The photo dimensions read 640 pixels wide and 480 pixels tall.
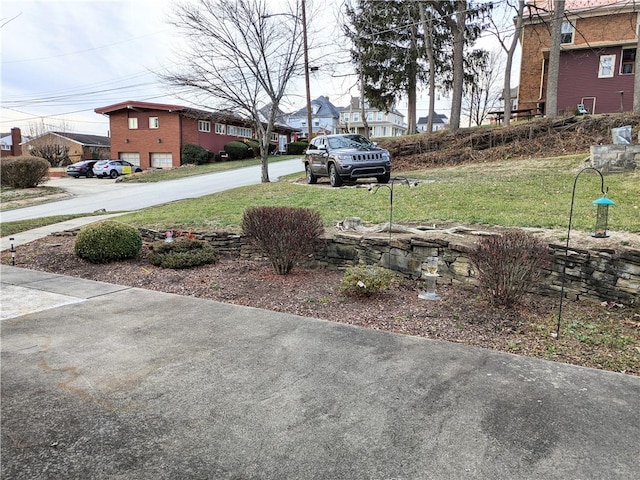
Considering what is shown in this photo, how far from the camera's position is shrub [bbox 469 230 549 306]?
16.0ft

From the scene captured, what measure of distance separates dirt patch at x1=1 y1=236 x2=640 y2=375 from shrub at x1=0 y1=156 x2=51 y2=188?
61.8 feet

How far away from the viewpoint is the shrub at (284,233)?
644 centimetres

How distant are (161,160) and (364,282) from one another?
35.5 m

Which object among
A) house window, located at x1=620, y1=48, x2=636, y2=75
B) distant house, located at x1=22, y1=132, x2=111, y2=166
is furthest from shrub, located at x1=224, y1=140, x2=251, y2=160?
house window, located at x1=620, y1=48, x2=636, y2=75

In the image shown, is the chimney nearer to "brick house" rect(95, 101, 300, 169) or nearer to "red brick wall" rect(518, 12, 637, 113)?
"brick house" rect(95, 101, 300, 169)

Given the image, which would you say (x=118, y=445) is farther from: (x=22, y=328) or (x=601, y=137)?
(x=601, y=137)

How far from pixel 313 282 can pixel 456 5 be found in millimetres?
21910

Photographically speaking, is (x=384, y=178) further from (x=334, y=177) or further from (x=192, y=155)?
(x=192, y=155)

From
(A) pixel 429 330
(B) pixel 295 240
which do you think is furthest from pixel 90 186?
(A) pixel 429 330

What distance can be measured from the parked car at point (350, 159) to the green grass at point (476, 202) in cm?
85

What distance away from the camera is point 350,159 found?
44.1 ft

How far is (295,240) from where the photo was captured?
645 centimetres

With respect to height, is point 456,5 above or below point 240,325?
above

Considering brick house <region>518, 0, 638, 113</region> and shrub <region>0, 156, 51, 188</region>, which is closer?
shrub <region>0, 156, 51, 188</region>
